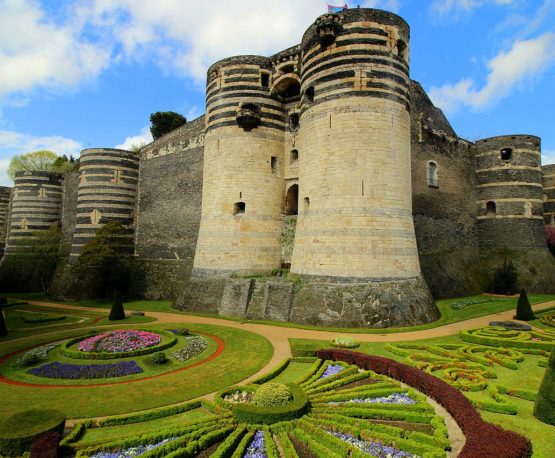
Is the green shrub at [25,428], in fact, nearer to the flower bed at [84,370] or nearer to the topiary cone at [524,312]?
the flower bed at [84,370]

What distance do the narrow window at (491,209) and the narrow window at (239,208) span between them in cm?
2228

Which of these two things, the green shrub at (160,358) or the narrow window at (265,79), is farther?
the narrow window at (265,79)

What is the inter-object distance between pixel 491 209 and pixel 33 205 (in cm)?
4489

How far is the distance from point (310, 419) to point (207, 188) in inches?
761

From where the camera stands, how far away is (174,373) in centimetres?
1277

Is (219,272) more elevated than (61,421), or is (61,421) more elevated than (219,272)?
(219,272)

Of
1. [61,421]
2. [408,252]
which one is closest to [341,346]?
[408,252]

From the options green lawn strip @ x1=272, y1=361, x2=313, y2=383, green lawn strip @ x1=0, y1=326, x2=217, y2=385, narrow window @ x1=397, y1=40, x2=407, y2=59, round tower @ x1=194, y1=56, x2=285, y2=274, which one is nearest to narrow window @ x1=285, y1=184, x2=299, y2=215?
round tower @ x1=194, y1=56, x2=285, y2=274

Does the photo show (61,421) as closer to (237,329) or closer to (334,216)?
(237,329)

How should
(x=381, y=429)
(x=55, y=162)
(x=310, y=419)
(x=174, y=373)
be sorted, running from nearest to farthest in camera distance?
(x=381, y=429)
(x=310, y=419)
(x=174, y=373)
(x=55, y=162)

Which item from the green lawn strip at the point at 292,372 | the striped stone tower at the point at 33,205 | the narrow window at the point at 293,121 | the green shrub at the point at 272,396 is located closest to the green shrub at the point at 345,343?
the green lawn strip at the point at 292,372

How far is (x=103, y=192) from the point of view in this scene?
34469 millimetres

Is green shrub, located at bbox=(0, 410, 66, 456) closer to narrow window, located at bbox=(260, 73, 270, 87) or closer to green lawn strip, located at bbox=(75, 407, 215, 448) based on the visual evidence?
green lawn strip, located at bbox=(75, 407, 215, 448)

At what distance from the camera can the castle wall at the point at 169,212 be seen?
30.4m
